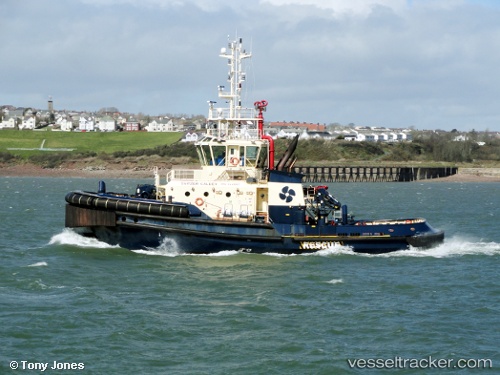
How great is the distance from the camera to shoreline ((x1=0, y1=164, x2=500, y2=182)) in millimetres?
105000

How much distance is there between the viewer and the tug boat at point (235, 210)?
1008 inches

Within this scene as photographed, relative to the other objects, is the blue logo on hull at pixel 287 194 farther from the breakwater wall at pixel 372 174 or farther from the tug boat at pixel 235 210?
the breakwater wall at pixel 372 174

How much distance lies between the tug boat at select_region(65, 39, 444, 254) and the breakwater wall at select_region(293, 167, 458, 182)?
74.7 metres

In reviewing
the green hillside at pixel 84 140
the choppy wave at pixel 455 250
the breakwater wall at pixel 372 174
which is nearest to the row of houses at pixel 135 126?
the green hillside at pixel 84 140

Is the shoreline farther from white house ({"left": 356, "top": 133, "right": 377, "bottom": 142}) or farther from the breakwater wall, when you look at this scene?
white house ({"left": 356, "top": 133, "right": 377, "bottom": 142})

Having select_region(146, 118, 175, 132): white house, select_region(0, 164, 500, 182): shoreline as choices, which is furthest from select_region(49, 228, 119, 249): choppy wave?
select_region(146, 118, 175, 132): white house

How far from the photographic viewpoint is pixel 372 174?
105 meters

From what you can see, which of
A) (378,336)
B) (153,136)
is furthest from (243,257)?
(153,136)

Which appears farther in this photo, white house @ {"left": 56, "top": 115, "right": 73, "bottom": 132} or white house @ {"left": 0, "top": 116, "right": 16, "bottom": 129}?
white house @ {"left": 56, "top": 115, "right": 73, "bottom": 132}

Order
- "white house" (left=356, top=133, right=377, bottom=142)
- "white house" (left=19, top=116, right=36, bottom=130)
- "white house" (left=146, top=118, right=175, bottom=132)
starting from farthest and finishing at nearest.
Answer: "white house" (left=146, top=118, right=175, bottom=132) < "white house" (left=19, top=116, right=36, bottom=130) < "white house" (left=356, top=133, right=377, bottom=142)

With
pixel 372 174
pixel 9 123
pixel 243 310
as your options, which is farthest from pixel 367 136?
pixel 243 310

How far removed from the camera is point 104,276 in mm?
22859

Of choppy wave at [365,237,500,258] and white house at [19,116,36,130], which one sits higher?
white house at [19,116,36,130]

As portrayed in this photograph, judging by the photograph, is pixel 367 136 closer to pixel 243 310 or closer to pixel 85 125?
pixel 85 125
